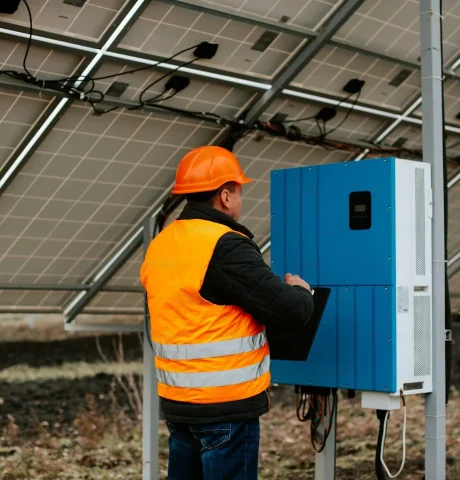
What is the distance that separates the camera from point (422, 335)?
393 cm

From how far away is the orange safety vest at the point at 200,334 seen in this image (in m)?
3.18

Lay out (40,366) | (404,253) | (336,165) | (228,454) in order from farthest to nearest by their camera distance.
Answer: (40,366) → (336,165) → (404,253) → (228,454)

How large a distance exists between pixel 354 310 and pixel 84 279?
2.51m

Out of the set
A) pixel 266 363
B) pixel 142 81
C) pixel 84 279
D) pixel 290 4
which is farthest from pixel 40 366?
pixel 266 363

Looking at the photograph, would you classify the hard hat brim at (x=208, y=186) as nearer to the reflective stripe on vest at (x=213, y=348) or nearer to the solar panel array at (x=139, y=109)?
the reflective stripe on vest at (x=213, y=348)

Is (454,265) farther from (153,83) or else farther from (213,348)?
(213,348)

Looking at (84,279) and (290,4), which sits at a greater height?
(290,4)

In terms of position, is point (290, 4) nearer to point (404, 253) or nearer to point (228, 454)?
point (404, 253)

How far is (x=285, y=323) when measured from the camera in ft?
10.5

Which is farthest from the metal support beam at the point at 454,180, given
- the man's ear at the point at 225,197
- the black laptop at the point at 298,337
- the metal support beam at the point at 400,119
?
the man's ear at the point at 225,197

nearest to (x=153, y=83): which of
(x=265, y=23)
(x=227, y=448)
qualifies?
(x=265, y=23)

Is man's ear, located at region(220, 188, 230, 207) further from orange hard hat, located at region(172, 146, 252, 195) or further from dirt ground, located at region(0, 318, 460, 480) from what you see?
dirt ground, located at region(0, 318, 460, 480)

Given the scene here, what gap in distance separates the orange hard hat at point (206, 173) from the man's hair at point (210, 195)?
2 centimetres

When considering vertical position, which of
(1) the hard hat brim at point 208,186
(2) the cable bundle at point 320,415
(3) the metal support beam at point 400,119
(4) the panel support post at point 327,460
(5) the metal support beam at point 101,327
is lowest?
(4) the panel support post at point 327,460
